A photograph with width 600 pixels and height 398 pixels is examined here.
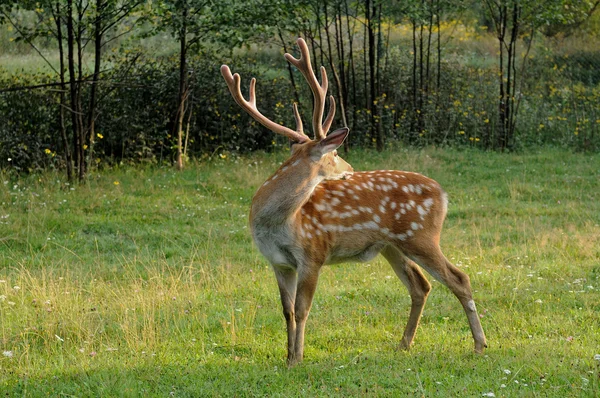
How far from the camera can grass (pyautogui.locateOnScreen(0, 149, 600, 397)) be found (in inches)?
182

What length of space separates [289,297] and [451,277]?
0.99m

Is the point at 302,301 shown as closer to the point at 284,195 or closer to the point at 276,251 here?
the point at 276,251

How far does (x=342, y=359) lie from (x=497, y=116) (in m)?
12.0

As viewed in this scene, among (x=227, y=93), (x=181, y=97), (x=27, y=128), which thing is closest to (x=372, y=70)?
(x=227, y=93)

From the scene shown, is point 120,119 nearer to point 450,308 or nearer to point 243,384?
point 450,308

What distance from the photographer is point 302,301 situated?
16.6ft

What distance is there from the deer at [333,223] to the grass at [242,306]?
35cm

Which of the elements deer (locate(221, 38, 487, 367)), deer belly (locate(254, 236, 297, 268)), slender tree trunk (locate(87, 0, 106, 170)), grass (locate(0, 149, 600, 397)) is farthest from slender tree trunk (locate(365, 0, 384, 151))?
deer belly (locate(254, 236, 297, 268))

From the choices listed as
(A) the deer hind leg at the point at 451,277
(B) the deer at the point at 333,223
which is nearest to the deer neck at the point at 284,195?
(B) the deer at the point at 333,223

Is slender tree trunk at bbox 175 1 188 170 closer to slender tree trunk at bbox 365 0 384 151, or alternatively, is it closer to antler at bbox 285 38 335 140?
slender tree trunk at bbox 365 0 384 151

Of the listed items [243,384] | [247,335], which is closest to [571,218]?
[247,335]

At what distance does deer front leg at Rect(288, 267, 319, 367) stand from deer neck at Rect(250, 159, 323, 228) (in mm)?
322

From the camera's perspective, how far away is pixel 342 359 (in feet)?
16.5

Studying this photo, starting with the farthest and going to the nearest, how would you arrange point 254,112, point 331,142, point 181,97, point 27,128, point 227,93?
point 227,93
point 181,97
point 27,128
point 254,112
point 331,142
